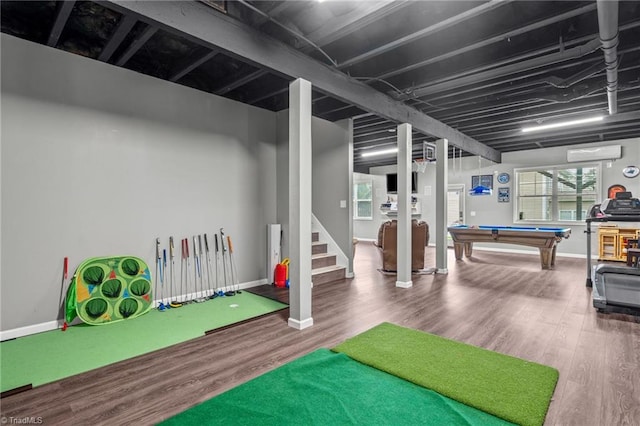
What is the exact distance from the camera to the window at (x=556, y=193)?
847cm

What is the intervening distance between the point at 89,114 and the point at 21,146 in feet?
2.41

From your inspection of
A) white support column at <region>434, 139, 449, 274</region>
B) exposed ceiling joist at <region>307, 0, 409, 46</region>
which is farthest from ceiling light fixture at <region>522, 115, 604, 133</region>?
exposed ceiling joist at <region>307, 0, 409, 46</region>

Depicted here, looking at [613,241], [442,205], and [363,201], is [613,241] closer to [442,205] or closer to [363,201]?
[442,205]

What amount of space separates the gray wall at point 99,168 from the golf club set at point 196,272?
0.15 m

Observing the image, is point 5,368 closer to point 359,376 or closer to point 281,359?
point 281,359

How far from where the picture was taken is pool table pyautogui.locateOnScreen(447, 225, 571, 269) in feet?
21.5

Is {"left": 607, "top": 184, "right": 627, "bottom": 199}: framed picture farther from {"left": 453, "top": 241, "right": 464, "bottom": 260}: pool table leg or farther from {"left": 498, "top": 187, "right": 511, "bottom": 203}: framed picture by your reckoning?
{"left": 453, "top": 241, "right": 464, "bottom": 260}: pool table leg

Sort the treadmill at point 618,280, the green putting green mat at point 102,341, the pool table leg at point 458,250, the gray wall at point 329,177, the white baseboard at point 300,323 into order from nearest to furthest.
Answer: the green putting green mat at point 102,341
the white baseboard at point 300,323
the treadmill at point 618,280
the gray wall at point 329,177
the pool table leg at point 458,250

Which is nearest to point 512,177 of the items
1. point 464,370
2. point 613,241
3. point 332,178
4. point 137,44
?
point 613,241

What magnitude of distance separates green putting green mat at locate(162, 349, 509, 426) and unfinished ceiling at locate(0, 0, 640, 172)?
2.81 metres

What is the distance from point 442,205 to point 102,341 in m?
5.89

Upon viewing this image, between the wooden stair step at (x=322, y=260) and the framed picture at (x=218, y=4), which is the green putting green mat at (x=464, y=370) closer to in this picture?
the wooden stair step at (x=322, y=260)

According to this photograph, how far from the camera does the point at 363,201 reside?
13.1 m

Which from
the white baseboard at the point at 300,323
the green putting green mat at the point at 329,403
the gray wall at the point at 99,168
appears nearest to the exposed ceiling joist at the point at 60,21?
the gray wall at the point at 99,168
